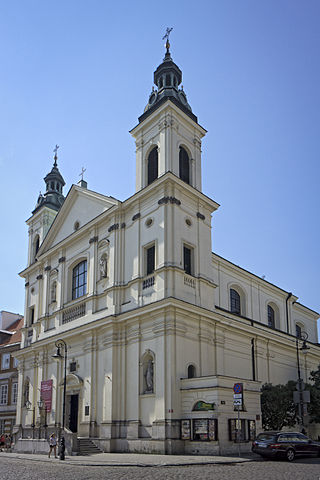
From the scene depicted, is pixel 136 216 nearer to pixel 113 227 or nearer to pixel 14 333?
pixel 113 227

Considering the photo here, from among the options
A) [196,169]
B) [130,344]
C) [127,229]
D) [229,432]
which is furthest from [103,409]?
[196,169]

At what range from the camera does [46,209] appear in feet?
132

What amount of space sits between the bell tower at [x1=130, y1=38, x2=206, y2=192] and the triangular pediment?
128 inches

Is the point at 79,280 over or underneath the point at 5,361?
over

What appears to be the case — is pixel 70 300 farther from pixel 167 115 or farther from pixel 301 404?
pixel 301 404

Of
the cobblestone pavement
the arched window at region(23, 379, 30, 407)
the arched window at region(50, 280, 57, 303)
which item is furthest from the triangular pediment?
the cobblestone pavement

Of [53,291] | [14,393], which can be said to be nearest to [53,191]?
[53,291]

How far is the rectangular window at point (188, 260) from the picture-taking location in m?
27.3

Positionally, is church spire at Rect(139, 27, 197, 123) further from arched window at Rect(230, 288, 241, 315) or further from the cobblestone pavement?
the cobblestone pavement

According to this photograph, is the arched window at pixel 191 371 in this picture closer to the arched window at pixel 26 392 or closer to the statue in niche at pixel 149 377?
the statue in niche at pixel 149 377

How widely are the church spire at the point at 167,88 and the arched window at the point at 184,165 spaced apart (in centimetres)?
250

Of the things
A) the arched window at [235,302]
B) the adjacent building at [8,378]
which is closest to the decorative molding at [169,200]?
the arched window at [235,302]

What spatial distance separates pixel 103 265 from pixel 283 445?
48.3ft

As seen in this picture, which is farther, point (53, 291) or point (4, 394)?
point (4, 394)
